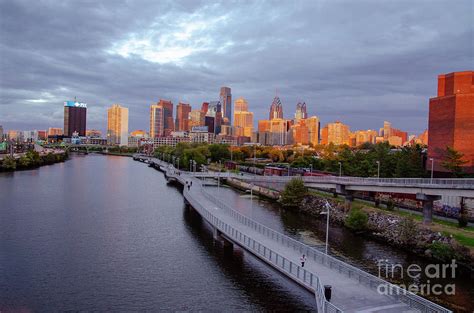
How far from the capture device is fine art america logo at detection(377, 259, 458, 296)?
109 ft

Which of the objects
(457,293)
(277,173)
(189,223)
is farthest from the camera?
(277,173)

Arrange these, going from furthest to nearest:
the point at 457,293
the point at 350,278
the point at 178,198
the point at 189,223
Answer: the point at 178,198 < the point at 189,223 < the point at 457,293 < the point at 350,278

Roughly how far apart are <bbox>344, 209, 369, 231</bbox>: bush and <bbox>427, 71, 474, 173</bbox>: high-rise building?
23.7m

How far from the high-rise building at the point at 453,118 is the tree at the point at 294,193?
23.3 m

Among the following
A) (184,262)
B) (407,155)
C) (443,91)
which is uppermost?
(443,91)

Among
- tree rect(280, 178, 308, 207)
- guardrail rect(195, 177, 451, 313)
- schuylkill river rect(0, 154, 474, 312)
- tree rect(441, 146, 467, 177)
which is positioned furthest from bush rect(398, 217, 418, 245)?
tree rect(280, 178, 308, 207)

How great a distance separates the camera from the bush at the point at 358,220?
5325 cm

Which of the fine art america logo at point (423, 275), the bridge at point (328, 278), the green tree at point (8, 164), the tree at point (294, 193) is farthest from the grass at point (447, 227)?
the green tree at point (8, 164)

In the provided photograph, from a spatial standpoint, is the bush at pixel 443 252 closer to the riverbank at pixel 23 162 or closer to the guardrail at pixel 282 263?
the guardrail at pixel 282 263

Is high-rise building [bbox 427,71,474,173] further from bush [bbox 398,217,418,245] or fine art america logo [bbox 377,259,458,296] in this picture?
fine art america logo [bbox 377,259,458,296]

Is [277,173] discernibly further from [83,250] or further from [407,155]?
[83,250]

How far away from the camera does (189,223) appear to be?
57125 mm

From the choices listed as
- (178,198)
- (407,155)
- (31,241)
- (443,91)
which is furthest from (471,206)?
(31,241)

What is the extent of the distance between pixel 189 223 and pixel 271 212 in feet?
55.1
